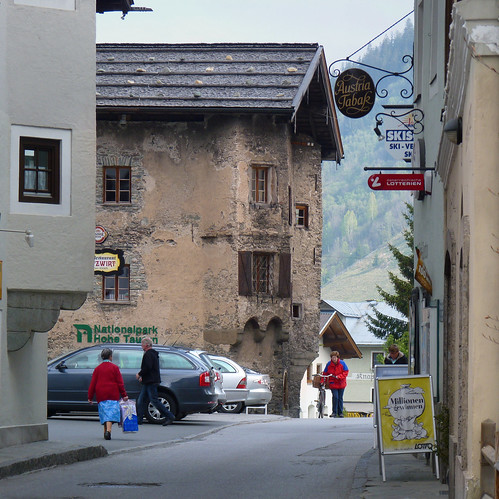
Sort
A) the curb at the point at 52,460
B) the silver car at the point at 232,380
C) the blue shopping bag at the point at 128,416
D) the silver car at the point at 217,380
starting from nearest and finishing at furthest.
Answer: the curb at the point at 52,460, the blue shopping bag at the point at 128,416, the silver car at the point at 217,380, the silver car at the point at 232,380

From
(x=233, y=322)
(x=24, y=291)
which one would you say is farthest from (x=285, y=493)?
(x=233, y=322)

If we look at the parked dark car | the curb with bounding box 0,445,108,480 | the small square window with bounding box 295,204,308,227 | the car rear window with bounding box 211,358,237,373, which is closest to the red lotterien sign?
the curb with bounding box 0,445,108,480

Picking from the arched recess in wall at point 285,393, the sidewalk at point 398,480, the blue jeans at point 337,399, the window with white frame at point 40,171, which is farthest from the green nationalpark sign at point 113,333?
the sidewalk at point 398,480

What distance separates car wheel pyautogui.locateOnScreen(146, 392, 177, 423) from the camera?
25.7m

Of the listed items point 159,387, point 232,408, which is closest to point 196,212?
point 232,408

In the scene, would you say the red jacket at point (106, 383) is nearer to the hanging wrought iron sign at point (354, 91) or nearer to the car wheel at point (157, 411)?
the car wheel at point (157, 411)

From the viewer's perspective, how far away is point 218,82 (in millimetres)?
43750

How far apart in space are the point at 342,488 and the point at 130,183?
3083 centimetres

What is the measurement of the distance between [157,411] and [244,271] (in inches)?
680

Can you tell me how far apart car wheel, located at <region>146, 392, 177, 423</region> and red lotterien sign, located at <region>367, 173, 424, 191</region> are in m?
10.8

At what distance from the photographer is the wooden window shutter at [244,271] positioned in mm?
42562

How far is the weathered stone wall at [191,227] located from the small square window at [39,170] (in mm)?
24662

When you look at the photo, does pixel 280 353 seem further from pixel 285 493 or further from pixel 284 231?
pixel 285 493

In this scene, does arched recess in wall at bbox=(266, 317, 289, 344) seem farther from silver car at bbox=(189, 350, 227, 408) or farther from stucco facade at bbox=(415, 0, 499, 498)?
stucco facade at bbox=(415, 0, 499, 498)
